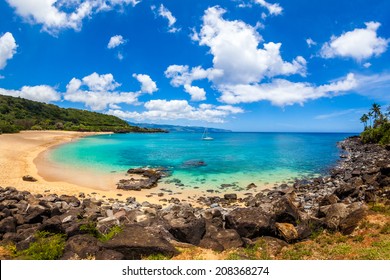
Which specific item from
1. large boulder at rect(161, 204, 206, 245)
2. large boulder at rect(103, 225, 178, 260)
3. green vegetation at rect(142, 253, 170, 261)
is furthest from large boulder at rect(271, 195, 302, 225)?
green vegetation at rect(142, 253, 170, 261)

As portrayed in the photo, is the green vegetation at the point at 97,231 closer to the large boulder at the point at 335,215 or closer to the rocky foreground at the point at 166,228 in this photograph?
the rocky foreground at the point at 166,228

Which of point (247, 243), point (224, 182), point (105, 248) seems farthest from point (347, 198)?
point (105, 248)

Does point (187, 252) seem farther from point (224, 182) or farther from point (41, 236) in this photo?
point (224, 182)

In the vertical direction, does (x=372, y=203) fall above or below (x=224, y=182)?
above

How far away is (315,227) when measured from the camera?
14109 millimetres

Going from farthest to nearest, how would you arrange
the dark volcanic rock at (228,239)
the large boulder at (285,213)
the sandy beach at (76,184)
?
the sandy beach at (76,184)
the large boulder at (285,213)
the dark volcanic rock at (228,239)

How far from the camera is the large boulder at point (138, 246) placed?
980 cm

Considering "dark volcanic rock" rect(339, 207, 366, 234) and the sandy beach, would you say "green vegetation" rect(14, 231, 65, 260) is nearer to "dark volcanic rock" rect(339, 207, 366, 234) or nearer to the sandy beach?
"dark volcanic rock" rect(339, 207, 366, 234)

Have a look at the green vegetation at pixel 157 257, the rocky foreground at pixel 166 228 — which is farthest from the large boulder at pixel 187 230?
the green vegetation at pixel 157 257

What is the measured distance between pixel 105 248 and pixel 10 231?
697 centimetres

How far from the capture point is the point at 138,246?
985 centimetres

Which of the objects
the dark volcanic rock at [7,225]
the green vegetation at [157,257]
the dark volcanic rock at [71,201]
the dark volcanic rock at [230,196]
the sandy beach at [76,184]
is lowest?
the sandy beach at [76,184]

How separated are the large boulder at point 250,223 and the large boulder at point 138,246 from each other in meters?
4.31

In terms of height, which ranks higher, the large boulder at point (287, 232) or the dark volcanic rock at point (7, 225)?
the large boulder at point (287, 232)
